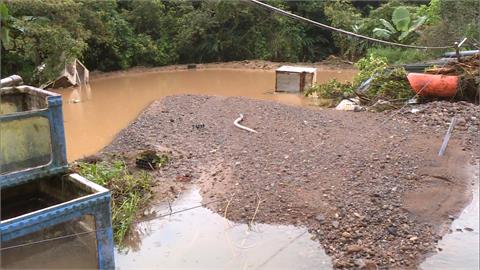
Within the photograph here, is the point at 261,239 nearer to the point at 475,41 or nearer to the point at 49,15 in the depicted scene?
the point at 475,41

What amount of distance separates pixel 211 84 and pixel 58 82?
4807 millimetres

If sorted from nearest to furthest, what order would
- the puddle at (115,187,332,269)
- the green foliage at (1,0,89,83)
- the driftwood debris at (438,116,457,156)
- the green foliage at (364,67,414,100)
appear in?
1. the puddle at (115,187,332,269)
2. the driftwood debris at (438,116,457,156)
3. the green foliage at (364,67,414,100)
4. the green foliage at (1,0,89,83)

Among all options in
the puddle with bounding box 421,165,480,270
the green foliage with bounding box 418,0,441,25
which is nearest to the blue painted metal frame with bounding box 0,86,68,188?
the puddle with bounding box 421,165,480,270

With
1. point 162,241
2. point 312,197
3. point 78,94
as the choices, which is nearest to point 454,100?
point 312,197

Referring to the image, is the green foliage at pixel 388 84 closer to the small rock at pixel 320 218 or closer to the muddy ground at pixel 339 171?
the muddy ground at pixel 339 171

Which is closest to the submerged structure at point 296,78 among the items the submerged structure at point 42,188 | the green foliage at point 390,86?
the green foliage at point 390,86

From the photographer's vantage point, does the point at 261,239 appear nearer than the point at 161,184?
Yes

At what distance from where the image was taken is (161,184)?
7055 mm

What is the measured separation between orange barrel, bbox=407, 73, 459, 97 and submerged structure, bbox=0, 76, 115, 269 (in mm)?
7030

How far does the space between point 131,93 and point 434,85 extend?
959 cm

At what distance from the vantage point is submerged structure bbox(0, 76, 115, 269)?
3.94 meters

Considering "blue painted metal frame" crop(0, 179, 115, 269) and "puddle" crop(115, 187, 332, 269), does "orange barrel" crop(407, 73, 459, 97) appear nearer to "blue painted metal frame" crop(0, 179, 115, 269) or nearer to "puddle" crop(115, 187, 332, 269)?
"puddle" crop(115, 187, 332, 269)

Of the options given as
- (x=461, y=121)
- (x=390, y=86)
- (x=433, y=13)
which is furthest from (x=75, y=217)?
(x=433, y=13)

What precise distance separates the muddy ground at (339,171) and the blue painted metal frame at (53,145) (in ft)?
7.16
